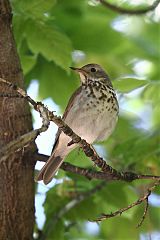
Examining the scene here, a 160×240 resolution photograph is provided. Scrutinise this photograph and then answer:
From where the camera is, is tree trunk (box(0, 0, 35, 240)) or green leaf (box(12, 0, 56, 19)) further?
green leaf (box(12, 0, 56, 19))

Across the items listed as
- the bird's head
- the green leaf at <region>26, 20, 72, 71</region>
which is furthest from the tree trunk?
the bird's head

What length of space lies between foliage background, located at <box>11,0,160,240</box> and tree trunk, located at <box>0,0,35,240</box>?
0.75ft

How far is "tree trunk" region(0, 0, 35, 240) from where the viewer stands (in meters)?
2.32

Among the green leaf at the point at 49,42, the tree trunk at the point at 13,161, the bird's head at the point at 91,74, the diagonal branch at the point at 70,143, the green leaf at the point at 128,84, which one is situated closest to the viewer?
the diagonal branch at the point at 70,143

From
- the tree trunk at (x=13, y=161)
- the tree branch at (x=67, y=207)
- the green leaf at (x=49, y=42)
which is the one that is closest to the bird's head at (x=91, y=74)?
the green leaf at (x=49, y=42)

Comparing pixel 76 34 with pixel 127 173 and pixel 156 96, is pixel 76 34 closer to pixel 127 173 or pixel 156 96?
pixel 156 96

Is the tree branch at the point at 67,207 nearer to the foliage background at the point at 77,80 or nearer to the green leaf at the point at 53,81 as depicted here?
the foliage background at the point at 77,80

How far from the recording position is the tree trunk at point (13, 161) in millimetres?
2324

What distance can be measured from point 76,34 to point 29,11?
1.82ft

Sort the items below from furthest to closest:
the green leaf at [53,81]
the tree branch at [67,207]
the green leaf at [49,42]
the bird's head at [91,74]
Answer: the bird's head at [91,74]
the green leaf at [53,81]
the tree branch at [67,207]
the green leaf at [49,42]

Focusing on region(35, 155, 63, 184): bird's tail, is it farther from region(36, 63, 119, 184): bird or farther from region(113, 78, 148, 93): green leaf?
region(113, 78, 148, 93): green leaf

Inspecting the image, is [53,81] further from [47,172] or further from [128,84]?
[128,84]

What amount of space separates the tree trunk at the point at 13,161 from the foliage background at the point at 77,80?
0.23 meters

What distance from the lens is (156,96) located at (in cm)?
305
